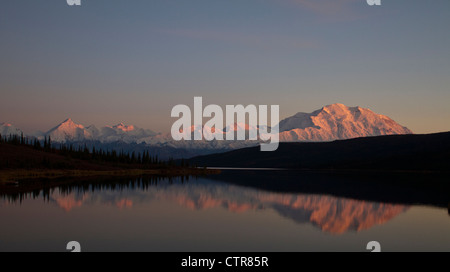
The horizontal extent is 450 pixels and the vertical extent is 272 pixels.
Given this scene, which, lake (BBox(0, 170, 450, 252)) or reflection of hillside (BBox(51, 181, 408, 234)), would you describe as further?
reflection of hillside (BBox(51, 181, 408, 234))

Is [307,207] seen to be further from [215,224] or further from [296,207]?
[215,224]

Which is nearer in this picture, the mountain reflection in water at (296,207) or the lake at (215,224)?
the lake at (215,224)

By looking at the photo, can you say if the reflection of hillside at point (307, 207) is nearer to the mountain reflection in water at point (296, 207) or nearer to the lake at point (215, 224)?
the mountain reflection in water at point (296, 207)

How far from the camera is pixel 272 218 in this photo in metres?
46.5

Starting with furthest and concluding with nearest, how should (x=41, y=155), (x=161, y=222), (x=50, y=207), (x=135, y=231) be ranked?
(x=41, y=155) → (x=50, y=207) → (x=161, y=222) → (x=135, y=231)

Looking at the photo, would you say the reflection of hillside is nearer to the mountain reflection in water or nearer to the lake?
the mountain reflection in water

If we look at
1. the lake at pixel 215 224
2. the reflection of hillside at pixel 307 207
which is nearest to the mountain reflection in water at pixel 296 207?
the reflection of hillside at pixel 307 207

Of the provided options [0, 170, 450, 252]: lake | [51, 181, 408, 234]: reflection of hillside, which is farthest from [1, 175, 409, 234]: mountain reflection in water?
[0, 170, 450, 252]: lake

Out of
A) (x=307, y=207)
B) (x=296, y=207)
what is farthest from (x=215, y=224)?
(x=307, y=207)

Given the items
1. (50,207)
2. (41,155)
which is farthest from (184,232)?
(41,155)
